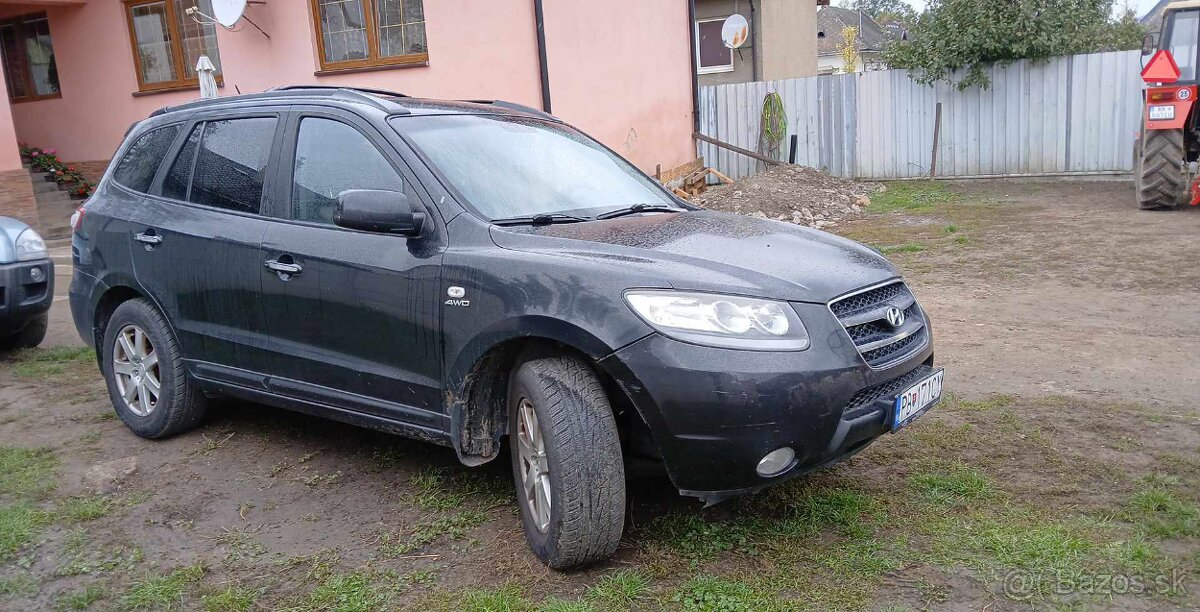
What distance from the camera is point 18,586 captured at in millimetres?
3408

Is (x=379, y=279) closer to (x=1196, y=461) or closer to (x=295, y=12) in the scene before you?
(x=1196, y=461)

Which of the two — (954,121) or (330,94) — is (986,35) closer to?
(954,121)

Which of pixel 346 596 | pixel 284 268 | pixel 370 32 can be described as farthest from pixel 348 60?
pixel 346 596

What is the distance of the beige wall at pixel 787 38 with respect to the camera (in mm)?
22281

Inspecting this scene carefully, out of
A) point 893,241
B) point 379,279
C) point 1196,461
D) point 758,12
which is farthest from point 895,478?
point 758,12

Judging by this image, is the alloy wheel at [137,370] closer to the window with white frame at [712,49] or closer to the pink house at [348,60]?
the pink house at [348,60]

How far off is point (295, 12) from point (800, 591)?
1148 centimetres

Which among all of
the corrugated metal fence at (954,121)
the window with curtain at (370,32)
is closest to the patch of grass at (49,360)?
the window with curtain at (370,32)

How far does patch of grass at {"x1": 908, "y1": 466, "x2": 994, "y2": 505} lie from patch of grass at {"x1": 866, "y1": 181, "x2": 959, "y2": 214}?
972 cm

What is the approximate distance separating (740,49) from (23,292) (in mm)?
18542

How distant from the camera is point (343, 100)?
4.15 meters

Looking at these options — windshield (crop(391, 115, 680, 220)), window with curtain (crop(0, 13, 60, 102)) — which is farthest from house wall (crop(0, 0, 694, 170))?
windshield (crop(391, 115, 680, 220))

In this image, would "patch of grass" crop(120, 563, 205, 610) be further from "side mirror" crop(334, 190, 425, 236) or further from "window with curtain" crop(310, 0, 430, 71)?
"window with curtain" crop(310, 0, 430, 71)

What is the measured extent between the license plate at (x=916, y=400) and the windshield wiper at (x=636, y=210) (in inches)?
55.5
